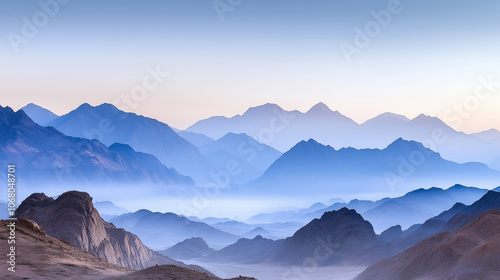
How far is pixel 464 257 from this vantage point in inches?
4963

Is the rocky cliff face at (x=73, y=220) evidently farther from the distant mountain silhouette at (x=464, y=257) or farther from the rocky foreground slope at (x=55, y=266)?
the distant mountain silhouette at (x=464, y=257)

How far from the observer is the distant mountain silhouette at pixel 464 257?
378ft

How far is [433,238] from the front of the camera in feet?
555

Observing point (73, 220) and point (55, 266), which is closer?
point (55, 266)

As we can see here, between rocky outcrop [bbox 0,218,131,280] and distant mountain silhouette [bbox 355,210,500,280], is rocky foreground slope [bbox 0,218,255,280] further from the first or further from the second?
distant mountain silhouette [bbox 355,210,500,280]

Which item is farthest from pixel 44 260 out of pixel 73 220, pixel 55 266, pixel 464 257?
A: pixel 464 257

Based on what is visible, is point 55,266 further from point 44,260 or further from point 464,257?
point 464,257

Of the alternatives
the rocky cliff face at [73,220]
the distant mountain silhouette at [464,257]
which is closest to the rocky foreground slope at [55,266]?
the rocky cliff face at [73,220]

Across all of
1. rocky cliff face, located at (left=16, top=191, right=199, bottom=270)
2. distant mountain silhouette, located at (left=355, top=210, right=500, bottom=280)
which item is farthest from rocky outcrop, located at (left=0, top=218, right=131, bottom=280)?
distant mountain silhouette, located at (left=355, top=210, right=500, bottom=280)

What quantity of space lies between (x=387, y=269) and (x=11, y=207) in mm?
143519

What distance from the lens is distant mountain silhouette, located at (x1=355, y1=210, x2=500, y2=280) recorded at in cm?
11531

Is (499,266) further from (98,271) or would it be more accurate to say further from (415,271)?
(98,271)

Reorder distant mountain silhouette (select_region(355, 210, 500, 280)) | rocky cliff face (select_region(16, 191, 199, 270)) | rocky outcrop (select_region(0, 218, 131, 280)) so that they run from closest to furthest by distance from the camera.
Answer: rocky outcrop (select_region(0, 218, 131, 280)) < distant mountain silhouette (select_region(355, 210, 500, 280)) < rocky cliff face (select_region(16, 191, 199, 270))

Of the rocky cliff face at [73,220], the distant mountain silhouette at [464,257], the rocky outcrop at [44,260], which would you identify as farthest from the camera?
the rocky cliff face at [73,220]
